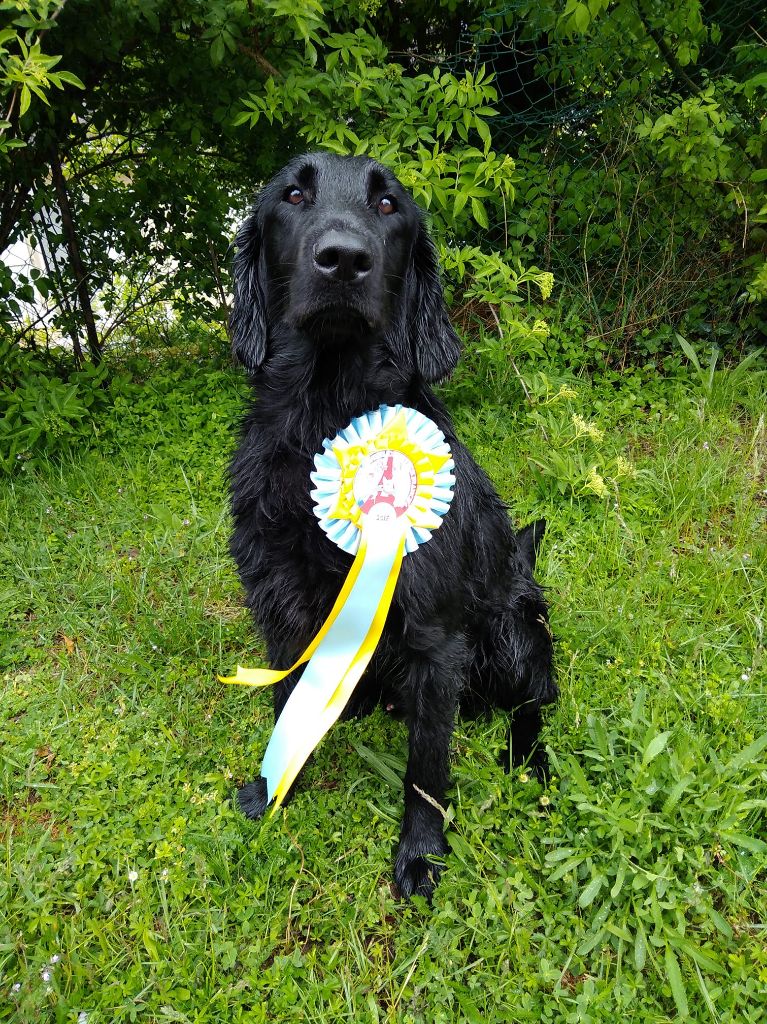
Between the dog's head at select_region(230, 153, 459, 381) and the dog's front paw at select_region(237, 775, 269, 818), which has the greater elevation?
the dog's head at select_region(230, 153, 459, 381)

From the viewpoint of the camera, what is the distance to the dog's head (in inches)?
60.1

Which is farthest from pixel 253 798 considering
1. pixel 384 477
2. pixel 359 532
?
pixel 384 477

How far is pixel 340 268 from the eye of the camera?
1482 mm

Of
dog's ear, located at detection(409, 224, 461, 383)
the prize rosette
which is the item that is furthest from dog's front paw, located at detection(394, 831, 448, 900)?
dog's ear, located at detection(409, 224, 461, 383)

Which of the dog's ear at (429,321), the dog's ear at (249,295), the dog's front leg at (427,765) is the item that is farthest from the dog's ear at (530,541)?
Answer: the dog's ear at (249,295)

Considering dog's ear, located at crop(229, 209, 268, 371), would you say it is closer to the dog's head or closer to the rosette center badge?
the dog's head

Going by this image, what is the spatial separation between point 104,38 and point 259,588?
9.12ft

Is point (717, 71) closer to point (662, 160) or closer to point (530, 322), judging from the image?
point (662, 160)

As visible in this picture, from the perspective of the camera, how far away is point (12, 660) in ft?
7.93

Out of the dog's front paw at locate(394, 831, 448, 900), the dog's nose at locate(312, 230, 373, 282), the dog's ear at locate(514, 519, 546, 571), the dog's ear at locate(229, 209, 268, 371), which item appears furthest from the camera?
the dog's ear at locate(514, 519, 546, 571)

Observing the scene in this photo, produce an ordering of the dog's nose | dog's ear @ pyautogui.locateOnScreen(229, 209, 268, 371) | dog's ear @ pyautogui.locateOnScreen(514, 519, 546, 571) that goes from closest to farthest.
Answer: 1. the dog's nose
2. dog's ear @ pyautogui.locateOnScreen(229, 209, 268, 371)
3. dog's ear @ pyautogui.locateOnScreen(514, 519, 546, 571)

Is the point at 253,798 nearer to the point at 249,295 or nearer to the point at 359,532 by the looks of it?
the point at 359,532

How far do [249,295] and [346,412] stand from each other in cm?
50

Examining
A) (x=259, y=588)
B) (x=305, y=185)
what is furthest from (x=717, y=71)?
(x=259, y=588)
